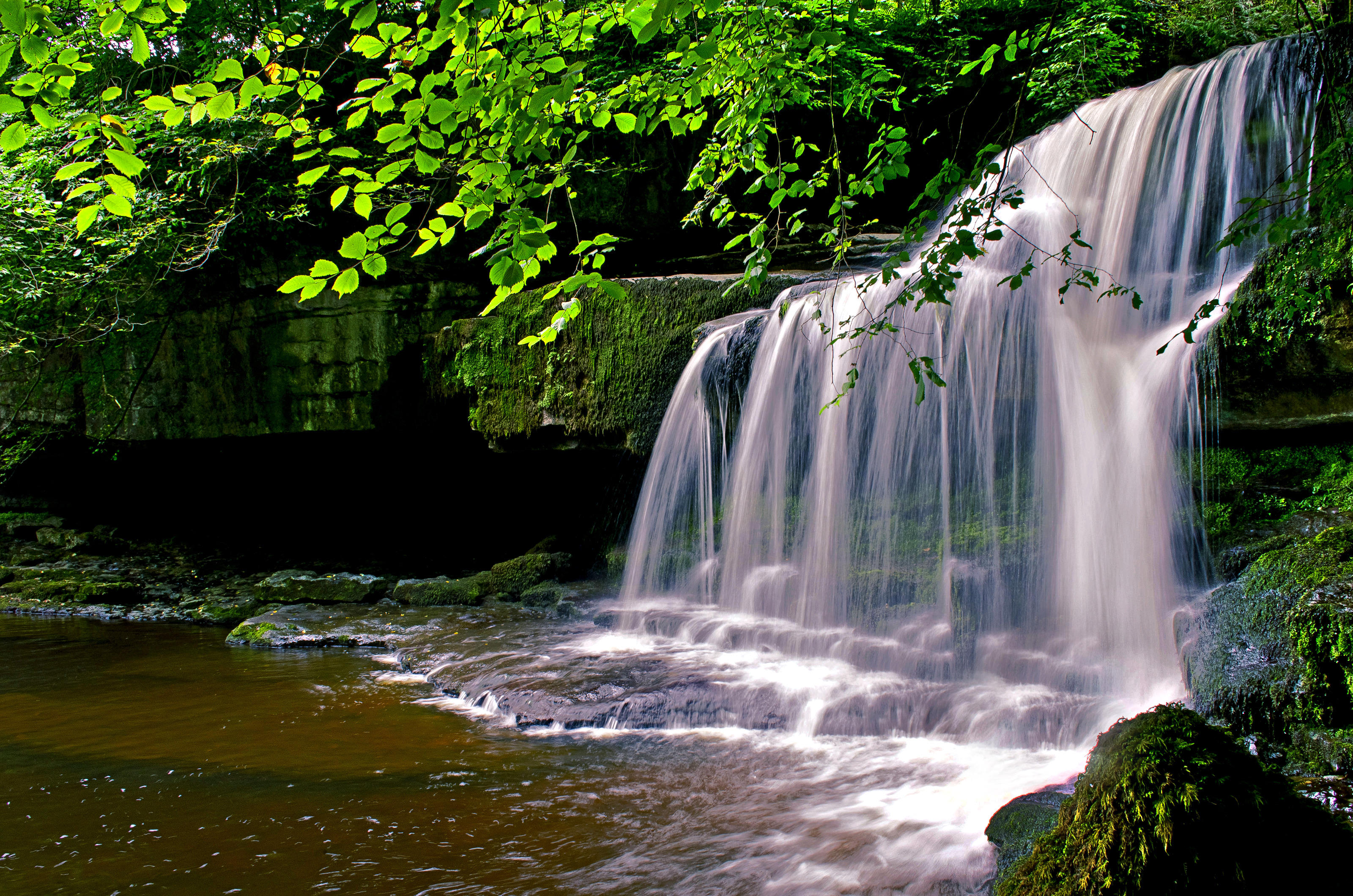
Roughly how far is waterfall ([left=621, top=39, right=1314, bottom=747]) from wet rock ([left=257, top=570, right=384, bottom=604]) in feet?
12.0

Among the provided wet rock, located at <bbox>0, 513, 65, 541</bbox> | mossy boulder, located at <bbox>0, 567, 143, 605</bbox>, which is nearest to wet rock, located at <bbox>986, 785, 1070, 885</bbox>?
mossy boulder, located at <bbox>0, 567, 143, 605</bbox>

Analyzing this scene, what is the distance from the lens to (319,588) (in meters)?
10.5

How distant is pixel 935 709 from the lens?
512cm

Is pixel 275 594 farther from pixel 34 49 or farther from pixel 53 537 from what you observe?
pixel 34 49

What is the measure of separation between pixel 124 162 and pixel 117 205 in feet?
0.45

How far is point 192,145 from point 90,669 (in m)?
8.32

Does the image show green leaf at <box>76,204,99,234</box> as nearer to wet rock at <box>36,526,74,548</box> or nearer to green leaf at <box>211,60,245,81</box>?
green leaf at <box>211,60,245,81</box>

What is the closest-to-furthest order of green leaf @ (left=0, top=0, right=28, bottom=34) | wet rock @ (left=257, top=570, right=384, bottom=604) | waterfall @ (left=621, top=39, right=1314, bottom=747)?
green leaf @ (left=0, top=0, right=28, bottom=34), waterfall @ (left=621, top=39, right=1314, bottom=747), wet rock @ (left=257, top=570, right=384, bottom=604)

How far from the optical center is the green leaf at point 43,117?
244 cm

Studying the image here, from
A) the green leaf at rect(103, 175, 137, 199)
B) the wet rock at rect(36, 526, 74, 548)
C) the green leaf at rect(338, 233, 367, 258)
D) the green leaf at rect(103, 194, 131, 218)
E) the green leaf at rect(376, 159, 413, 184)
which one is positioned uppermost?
the green leaf at rect(376, 159, 413, 184)

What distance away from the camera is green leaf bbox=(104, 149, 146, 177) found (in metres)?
2.23

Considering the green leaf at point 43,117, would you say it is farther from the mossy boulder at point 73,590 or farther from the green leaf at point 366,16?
the mossy boulder at point 73,590

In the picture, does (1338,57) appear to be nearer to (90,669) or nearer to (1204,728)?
(1204,728)

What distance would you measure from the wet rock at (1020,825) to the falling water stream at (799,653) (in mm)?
135
